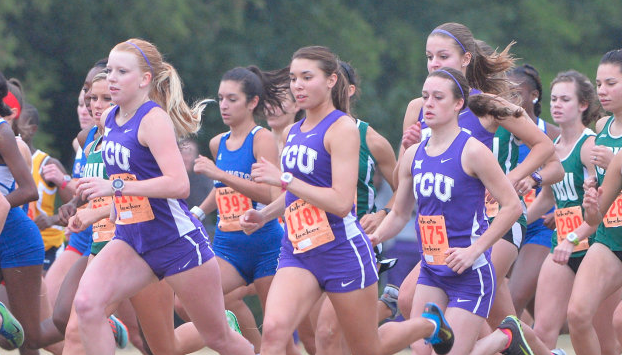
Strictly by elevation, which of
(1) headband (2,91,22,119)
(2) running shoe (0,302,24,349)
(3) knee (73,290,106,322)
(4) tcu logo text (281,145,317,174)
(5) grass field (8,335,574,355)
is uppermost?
(4) tcu logo text (281,145,317,174)

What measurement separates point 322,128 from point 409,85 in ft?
44.2

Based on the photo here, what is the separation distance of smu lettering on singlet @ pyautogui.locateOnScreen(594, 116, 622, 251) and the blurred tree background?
9466 mm

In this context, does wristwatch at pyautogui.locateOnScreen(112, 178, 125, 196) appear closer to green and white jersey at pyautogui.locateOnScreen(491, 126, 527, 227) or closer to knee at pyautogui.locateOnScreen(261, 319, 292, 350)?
knee at pyautogui.locateOnScreen(261, 319, 292, 350)

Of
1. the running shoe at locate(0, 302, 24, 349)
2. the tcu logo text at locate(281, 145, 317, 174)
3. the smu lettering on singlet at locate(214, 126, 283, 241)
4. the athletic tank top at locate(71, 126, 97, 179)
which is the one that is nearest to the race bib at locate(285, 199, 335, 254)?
the tcu logo text at locate(281, 145, 317, 174)

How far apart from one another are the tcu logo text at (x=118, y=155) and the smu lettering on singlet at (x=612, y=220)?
9.15ft

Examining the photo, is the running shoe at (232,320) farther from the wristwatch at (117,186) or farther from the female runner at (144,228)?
the wristwatch at (117,186)

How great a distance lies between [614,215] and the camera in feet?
22.4

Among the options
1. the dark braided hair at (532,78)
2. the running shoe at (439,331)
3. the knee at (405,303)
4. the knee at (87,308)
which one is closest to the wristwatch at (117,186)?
the knee at (87,308)

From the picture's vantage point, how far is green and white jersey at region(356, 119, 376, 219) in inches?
291

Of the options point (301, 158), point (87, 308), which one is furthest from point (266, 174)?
point (87, 308)

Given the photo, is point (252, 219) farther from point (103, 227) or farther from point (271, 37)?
point (271, 37)

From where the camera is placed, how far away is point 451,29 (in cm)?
682

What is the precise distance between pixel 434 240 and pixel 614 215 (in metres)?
1.41

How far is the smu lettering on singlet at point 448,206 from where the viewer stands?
5.92 meters
